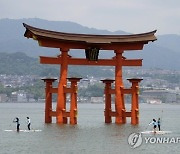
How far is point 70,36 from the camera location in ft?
170

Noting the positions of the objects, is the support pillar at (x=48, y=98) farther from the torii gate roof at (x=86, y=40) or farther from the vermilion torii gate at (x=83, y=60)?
the torii gate roof at (x=86, y=40)

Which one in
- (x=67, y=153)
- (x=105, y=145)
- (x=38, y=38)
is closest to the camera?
(x=67, y=153)

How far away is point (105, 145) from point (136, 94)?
1635 cm

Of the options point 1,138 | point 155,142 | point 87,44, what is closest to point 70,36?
point 87,44

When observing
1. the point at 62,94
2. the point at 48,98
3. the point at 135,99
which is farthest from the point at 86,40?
the point at 135,99

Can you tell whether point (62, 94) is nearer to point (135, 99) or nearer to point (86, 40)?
point (86, 40)

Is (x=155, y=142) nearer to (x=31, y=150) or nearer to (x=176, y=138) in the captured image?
(x=176, y=138)

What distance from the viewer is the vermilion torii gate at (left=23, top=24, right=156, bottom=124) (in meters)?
51.2

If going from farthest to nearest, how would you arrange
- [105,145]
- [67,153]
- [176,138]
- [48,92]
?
[48,92] < [176,138] < [105,145] < [67,153]

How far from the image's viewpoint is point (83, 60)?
53.8m

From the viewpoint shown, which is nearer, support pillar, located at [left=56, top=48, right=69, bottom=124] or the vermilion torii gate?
the vermilion torii gate

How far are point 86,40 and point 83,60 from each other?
2.29m

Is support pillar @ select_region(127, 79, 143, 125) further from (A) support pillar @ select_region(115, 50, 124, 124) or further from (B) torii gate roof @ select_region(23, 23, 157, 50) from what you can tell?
(B) torii gate roof @ select_region(23, 23, 157, 50)

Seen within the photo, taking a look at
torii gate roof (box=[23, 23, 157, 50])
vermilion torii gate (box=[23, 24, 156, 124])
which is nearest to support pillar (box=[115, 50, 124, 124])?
vermilion torii gate (box=[23, 24, 156, 124])
